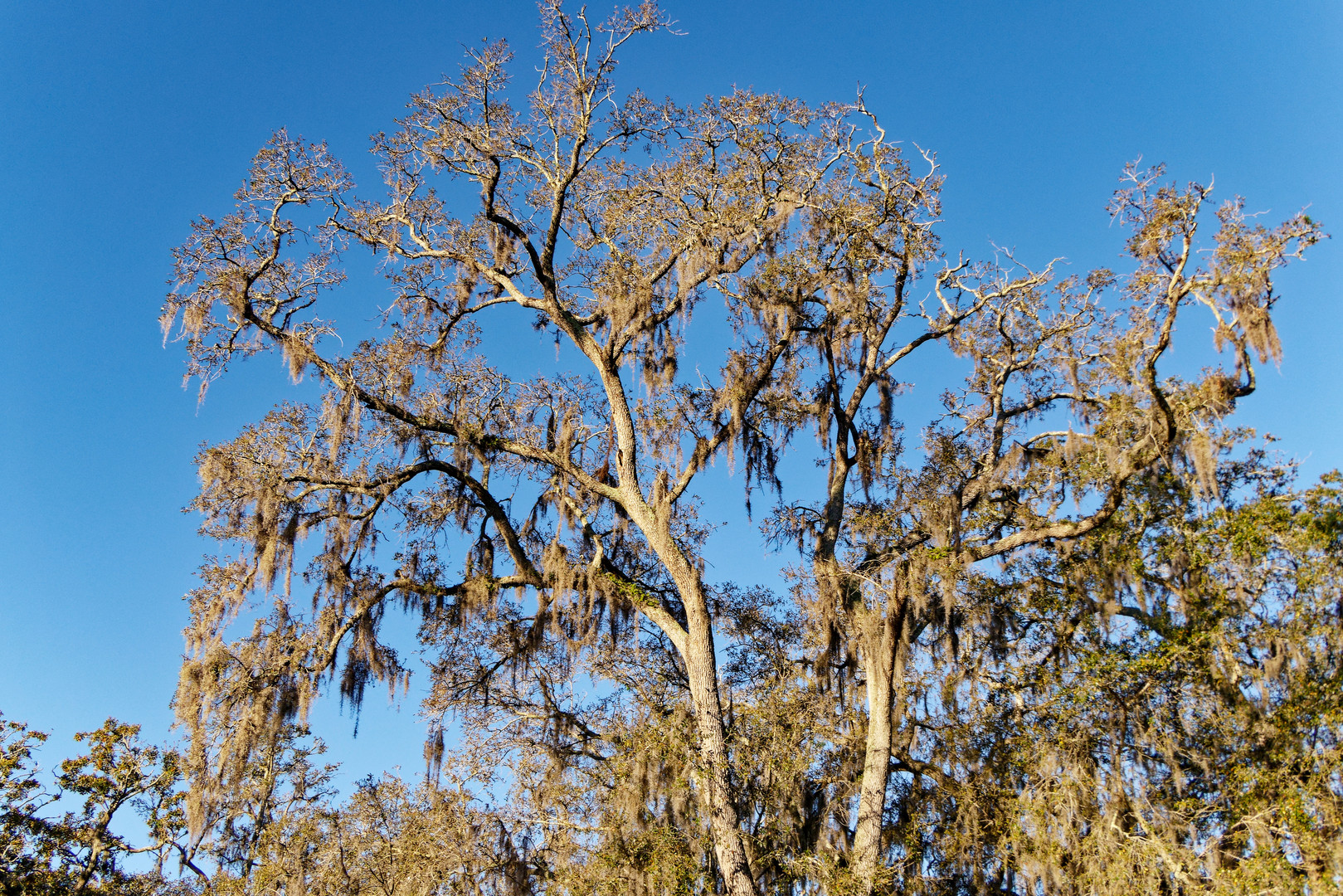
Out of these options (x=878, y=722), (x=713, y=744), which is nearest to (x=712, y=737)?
(x=713, y=744)

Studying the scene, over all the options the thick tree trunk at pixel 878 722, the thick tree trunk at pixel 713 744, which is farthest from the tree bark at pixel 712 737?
the thick tree trunk at pixel 878 722

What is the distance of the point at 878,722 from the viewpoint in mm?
10961

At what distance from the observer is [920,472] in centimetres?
1289

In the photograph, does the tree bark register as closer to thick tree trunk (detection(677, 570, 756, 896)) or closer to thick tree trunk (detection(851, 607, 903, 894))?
thick tree trunk (detection(677, 570, 756, 896))

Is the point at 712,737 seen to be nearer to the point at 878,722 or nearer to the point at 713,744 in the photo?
the point at 713,744

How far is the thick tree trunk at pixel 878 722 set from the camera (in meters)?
10.5

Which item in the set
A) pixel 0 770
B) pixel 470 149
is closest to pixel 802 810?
pixel 470 149

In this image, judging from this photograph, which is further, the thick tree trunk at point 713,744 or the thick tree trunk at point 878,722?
the thick tree trunk at point 878,722

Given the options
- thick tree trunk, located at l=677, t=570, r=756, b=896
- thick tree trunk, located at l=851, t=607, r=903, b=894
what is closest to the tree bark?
thick tree trunk, located at l=677, t=570, r=756, b=896

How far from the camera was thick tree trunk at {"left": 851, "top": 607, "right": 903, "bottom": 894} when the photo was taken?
10.5 meters

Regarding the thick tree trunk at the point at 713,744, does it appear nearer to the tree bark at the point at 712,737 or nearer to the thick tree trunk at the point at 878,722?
the tree bark at the point at 712,737

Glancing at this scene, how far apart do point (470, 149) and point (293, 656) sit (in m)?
6.68

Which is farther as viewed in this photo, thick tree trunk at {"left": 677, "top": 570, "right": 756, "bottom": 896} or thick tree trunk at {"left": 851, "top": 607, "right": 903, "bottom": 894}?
thick tree trunk at {"left": 851, "top": 607, "right": 903, "bottom": 894}

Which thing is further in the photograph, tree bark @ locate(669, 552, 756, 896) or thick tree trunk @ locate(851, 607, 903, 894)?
thick tree trunk @ locate(851, 607, 903, 894)
